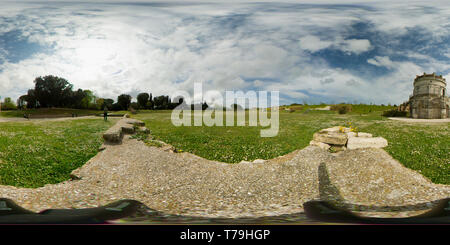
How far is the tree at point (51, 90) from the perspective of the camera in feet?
13.6

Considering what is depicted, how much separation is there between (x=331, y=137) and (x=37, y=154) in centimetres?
954

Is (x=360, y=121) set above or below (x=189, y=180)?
above

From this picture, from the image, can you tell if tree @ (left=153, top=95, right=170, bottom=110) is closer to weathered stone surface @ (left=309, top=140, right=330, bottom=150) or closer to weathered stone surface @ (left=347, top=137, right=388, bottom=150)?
weathered stone surface @ (left=309, top=140, right=330, bottom=150)

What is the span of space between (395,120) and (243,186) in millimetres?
5505

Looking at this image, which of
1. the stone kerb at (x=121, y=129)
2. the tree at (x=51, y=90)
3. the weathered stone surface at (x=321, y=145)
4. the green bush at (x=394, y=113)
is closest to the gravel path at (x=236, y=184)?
the weathered stone surface at (x=321, y=145)

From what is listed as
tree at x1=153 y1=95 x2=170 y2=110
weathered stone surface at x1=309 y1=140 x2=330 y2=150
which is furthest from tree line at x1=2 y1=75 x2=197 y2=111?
weathered stone surface at x1=309 y1=140 x2=330 y2=150

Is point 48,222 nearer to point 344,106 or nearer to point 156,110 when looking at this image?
point 156,110

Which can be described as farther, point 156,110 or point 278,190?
point 156,110

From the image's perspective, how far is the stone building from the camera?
15.8ft

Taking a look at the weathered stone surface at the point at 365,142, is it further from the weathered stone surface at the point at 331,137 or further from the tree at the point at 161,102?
the tree at the point at 161,102

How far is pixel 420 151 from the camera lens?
5875mm

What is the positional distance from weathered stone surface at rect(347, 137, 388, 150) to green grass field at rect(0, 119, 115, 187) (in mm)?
8646

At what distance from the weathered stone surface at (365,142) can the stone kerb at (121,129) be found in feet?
27.6
